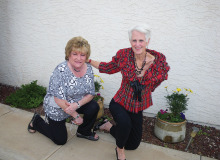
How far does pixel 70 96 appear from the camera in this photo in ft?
8.32

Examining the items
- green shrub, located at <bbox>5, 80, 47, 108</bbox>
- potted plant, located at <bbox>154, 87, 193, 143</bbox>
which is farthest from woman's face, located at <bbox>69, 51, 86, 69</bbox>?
green shrub, located at <bbox>5, 80, 47, 108</bbox>

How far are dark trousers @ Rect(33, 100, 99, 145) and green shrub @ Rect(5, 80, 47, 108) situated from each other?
106 centimetres

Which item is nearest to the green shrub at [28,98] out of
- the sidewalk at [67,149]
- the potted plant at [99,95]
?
the sidewalk at [67,149]

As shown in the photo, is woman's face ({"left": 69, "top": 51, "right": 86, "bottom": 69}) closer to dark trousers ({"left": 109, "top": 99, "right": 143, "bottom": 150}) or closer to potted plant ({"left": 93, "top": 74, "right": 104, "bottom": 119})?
dark trousers ({"left": 109, "top": 99, "right": 143, "bottom": 150})

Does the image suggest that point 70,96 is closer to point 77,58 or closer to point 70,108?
point 70,108

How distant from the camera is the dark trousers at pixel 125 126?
227 centimetres

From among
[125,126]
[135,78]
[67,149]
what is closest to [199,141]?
[125,126]

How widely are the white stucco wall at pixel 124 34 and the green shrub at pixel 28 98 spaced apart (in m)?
0.42

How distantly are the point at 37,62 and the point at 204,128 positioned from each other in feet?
12.4

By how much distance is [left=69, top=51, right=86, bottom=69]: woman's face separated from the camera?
237 cm

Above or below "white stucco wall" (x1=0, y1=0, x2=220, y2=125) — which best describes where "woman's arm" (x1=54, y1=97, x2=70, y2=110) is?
below

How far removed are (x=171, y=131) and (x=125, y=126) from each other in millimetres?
949

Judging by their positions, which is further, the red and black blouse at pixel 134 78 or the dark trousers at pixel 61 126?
the dark trousers at pixel 61 126

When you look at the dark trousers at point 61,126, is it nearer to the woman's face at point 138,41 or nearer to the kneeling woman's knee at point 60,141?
the kneeling woman's knee at point 60,141
